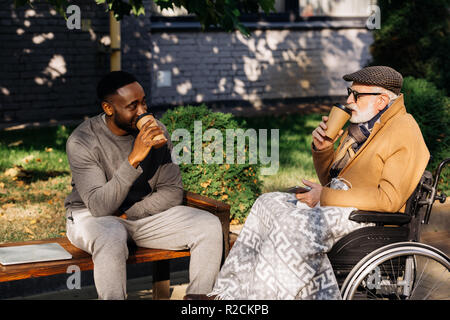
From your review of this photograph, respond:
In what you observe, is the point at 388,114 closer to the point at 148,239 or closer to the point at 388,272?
the point at 388,272

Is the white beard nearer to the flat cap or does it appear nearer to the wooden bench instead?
the flat cap

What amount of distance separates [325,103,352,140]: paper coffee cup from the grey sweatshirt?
986mm

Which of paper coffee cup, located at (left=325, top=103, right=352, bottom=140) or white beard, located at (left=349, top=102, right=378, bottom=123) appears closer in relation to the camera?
paper coffee cup, located at (left=325, top=103, right=352, bottom=140)

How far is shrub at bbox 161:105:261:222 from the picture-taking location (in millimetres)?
6105

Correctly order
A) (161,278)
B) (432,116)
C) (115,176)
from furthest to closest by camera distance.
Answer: (432,116) → (161,278) → (115,176)

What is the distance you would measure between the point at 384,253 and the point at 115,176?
1512 mm

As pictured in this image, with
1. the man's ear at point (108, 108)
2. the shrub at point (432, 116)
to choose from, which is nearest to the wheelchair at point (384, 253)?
→ the man's ear at point (108, 108)

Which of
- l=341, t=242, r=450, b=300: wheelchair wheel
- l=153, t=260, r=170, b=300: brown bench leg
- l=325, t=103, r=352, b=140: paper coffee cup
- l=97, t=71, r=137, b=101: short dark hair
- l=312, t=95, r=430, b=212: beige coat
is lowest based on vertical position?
l=153, t=260, r=170, b=300: brown bench leg

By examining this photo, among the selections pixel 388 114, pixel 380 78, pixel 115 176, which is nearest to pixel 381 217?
pixel 388 114

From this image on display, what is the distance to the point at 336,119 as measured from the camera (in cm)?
395

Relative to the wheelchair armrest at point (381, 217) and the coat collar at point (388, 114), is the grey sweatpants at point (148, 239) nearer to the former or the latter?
the wheelchair armrest at point (381, 217)

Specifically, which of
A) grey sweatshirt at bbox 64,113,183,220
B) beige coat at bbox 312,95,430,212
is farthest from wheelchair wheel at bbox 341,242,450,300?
grey sweatshirt at bbox 64,113,183,220
